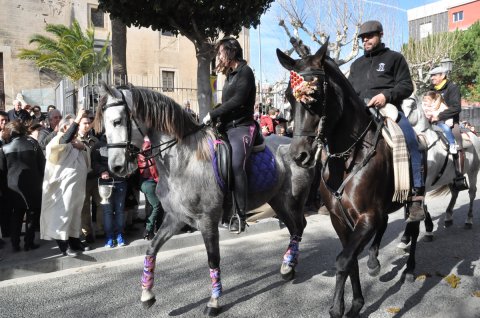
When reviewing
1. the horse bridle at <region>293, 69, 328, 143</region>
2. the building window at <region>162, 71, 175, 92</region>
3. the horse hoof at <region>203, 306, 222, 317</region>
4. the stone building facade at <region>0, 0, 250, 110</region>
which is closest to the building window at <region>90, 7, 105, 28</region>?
the stone building facade at <region>0, 0, 250, 110</region>

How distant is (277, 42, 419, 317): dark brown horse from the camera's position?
298cm

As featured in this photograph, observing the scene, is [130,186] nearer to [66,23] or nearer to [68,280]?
[68,280]

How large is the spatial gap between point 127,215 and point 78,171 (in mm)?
1502

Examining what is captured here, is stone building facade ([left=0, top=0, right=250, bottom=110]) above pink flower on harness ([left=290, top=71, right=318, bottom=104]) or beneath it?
above

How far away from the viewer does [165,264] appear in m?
5.60

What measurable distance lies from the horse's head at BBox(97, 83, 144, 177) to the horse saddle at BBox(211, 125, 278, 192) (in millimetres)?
849

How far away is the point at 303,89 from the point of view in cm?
288

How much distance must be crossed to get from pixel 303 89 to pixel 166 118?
1596mm

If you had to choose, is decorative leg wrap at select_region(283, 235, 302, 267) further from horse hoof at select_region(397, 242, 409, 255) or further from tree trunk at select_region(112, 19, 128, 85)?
tree trunk at select_region(112, 19, 128, 85)

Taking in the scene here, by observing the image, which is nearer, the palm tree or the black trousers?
the black trousers

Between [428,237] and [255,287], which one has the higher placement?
[428,237]

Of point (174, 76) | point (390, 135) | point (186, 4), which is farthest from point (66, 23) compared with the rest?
point (390, 135)

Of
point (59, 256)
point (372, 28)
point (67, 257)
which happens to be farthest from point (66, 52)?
point (372, 28)

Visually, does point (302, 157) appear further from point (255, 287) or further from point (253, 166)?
point (255, 287)
